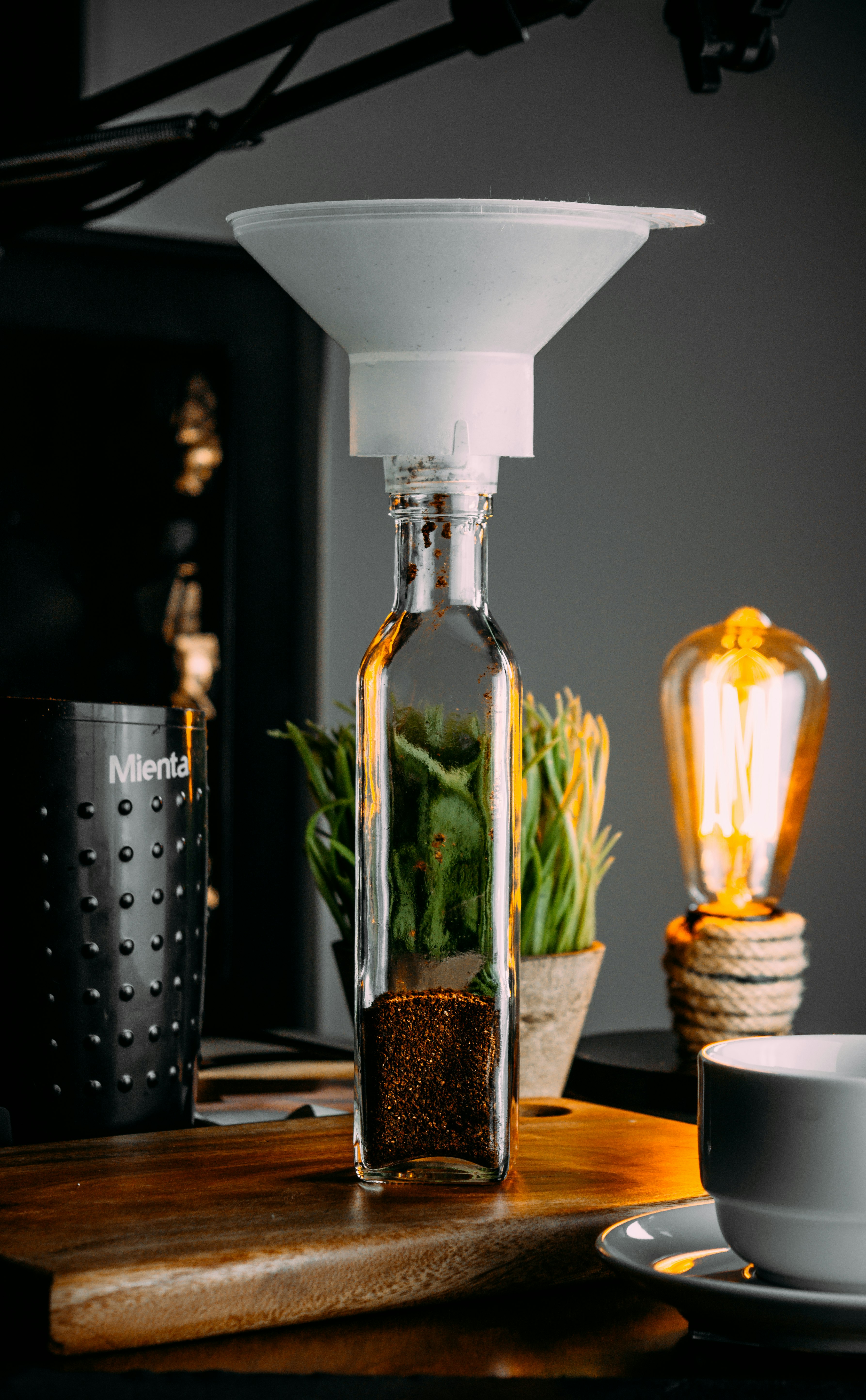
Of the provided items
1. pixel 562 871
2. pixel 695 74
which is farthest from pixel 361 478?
pixel 695 74

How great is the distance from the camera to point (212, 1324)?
13.2 inches

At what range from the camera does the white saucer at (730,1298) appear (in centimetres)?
30

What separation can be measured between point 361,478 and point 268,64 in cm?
44

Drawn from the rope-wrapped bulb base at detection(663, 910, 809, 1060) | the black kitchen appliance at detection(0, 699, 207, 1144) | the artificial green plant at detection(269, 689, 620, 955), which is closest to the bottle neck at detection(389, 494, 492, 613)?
the black kitchen appliance at detection(0, 699, 207, 1144)

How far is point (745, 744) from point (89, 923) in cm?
59

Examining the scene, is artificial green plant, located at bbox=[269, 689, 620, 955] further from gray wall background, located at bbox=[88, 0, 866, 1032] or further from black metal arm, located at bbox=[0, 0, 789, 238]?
gray wall background, located at bbox=[88, 0, 866, 1032]

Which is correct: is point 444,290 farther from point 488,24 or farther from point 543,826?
point 543,826

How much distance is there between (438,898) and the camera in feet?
1.44

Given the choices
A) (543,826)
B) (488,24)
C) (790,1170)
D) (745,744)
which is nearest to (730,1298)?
(790,1170)

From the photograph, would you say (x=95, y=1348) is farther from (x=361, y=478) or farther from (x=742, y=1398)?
(x=361, y=478)

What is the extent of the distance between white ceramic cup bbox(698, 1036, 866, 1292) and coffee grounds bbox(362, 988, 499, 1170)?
0.11 metres

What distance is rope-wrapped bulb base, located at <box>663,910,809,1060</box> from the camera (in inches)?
34.1

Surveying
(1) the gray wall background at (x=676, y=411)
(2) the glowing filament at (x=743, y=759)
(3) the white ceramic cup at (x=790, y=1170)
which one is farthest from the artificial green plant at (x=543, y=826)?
(1) the gray wall background at (x=676, y=411)

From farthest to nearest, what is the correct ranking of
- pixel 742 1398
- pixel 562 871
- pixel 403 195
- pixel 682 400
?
pixel 682 400 < pixel 403 195 < pixel 562 871 < pixel 742 1398
